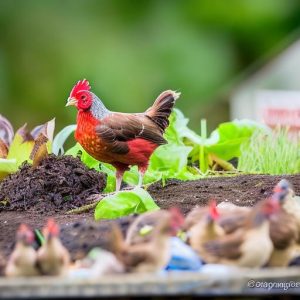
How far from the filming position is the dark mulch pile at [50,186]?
3588 mm

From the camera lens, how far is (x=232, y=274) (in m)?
2.07

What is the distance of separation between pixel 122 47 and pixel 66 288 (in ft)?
17.8

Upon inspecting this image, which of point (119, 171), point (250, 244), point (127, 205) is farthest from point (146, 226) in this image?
point (119, 171)

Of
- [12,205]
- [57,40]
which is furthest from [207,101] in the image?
[12,205]

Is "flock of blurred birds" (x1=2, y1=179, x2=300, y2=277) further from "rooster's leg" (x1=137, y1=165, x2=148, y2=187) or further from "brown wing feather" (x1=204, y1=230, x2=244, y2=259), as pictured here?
"rooster's leg" (x1=137, y1=165, x2=148, y2=187)

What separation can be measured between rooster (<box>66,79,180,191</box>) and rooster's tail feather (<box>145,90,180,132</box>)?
0.03 m

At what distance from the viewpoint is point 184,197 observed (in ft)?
11.6

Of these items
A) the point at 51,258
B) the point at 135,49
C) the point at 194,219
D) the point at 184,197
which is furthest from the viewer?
the point at 135,49

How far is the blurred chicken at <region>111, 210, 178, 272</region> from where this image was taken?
2236 mm

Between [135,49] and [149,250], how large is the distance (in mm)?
5310

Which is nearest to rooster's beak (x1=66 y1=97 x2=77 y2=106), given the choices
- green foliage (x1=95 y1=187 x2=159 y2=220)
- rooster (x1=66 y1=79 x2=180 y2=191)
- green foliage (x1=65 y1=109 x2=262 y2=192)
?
rooster (x1=66 y1=79 x2=180 y2=191)

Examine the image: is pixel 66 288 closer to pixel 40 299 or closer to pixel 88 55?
pixel 40 299

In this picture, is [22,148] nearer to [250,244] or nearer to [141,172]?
[141,172]

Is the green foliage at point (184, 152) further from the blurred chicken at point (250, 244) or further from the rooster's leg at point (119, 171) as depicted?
the blurred chicken at point (250, 244)
